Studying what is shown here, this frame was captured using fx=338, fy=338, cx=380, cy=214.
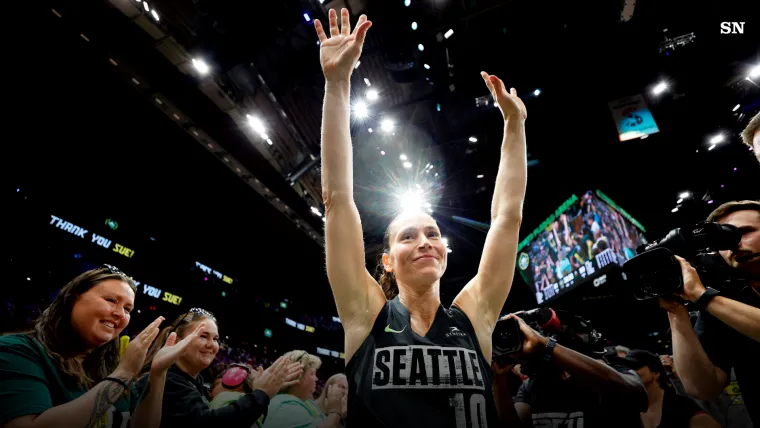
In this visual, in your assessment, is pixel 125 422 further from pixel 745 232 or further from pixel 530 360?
pixel 745 232

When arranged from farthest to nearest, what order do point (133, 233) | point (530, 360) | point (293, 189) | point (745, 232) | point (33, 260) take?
point (293, 189), point (133, 233), point (33, 260), point (530, 360), point (745, 232)

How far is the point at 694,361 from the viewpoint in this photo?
187 centimetres

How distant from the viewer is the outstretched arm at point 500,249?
149cm

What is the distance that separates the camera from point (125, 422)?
6.56 feet

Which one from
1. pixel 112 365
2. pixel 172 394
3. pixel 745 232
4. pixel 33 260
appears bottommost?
pixel 172 394

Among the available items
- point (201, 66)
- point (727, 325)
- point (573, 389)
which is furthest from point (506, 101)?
point (201, 66)

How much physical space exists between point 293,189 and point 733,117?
33.1 ft

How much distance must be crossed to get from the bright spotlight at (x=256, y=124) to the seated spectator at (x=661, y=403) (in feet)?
25.6

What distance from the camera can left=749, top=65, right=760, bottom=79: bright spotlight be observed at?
5414 millimetres

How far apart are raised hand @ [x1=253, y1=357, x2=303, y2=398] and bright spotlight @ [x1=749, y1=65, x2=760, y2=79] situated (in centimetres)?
803

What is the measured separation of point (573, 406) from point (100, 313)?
315 cm

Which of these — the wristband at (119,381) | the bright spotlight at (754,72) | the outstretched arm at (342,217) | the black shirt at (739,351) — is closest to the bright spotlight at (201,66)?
the outstretched arm at (342,217)

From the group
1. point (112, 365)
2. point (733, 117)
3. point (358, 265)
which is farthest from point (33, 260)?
point (733, 117)

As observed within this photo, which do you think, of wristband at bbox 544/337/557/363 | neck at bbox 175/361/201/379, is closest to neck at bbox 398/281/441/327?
wristband at bbox 544/337/557/363
